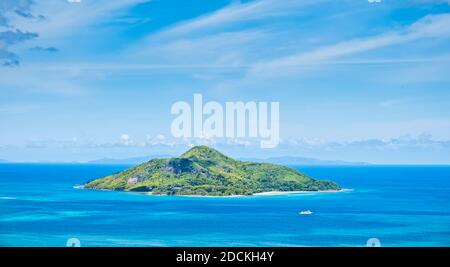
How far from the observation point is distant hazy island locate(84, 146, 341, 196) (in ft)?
104

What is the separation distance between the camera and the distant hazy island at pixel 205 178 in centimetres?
3166

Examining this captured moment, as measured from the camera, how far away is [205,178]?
34469 mm

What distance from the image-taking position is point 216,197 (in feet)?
102

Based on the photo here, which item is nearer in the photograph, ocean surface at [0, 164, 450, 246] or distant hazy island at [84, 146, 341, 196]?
ocean surface at [0, 164, 450, 246]

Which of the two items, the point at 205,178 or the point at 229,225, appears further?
the point at 205,178

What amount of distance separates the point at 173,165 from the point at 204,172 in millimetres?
2096

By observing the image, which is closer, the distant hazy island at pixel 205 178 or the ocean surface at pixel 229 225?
the ocean surface at pixel 229 225

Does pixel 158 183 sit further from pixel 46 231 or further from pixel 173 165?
pixel 46 231
